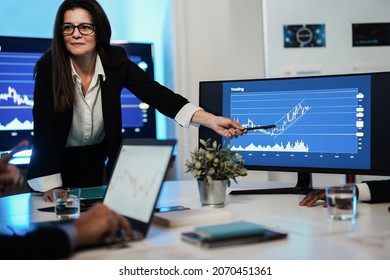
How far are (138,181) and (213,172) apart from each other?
448 mm

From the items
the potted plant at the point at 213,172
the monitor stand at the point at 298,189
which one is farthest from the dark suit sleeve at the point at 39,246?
the monitor stand at the point at 298,189

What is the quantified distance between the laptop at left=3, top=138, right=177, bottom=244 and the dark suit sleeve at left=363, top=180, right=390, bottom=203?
805mm

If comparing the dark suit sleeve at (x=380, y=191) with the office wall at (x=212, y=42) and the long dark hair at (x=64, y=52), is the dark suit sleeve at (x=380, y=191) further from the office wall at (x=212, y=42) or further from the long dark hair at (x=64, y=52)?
the office wall at (x=212, y=42)

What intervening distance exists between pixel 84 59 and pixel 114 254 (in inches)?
54.4

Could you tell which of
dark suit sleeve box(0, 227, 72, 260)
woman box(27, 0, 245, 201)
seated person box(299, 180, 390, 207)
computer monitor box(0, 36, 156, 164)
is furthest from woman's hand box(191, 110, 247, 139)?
computer monitor box(0, 36, 156, 164)

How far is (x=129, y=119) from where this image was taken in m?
3.85

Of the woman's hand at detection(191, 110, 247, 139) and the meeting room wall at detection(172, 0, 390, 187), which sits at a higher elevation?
the meeting room wall at detection(172, 0, 390, 187)

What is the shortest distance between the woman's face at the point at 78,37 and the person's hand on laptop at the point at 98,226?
115 centimetres

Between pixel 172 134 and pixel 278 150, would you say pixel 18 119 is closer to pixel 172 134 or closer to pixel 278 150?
pixel 172 134

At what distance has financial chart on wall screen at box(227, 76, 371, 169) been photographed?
1.98 meters

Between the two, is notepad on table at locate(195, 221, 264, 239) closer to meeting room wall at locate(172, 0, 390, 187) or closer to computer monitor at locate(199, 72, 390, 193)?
computer monitor at locate(199, 72, 390, 193)

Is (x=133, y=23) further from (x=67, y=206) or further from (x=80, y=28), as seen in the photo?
(x=67, y=206)

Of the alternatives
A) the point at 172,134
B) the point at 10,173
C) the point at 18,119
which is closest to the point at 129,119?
the point at 172,134

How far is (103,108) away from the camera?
7.95ft
